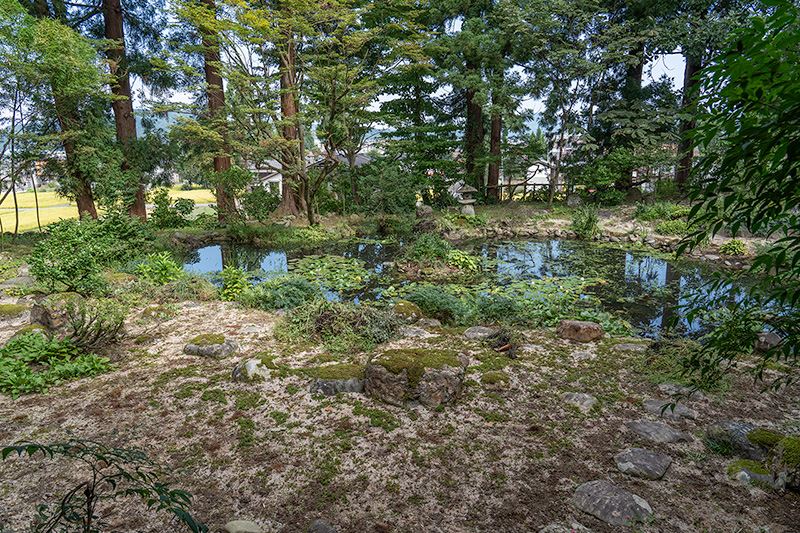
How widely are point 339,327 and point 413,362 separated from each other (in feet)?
4.86

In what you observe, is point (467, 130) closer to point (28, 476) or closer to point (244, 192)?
point (244, 192)

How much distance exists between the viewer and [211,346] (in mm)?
4219

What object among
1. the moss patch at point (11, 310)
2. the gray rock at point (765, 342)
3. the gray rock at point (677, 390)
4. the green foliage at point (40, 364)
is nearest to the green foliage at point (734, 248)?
the gray rock at point (765, 342)

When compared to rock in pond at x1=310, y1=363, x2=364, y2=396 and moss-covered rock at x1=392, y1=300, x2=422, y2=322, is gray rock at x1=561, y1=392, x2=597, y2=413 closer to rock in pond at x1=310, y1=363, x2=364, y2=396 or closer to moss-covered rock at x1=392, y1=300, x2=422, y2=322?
rock in pond at x1=310, y1=363, x2=364, y2=396

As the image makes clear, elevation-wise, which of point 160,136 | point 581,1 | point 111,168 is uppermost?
point 581,1

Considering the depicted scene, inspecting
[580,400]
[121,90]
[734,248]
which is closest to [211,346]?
[580,400]

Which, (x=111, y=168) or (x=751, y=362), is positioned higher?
(x=111, y=168)

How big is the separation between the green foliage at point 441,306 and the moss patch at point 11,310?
492cm

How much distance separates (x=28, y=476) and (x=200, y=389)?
120 cm

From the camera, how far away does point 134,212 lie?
42.9 ft

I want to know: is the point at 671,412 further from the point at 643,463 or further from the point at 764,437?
the point at 643,463

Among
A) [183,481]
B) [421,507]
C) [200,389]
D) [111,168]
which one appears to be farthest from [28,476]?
[111,168]

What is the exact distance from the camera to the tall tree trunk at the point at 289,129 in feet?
34.0

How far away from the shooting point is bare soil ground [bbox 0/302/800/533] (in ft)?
7.07
